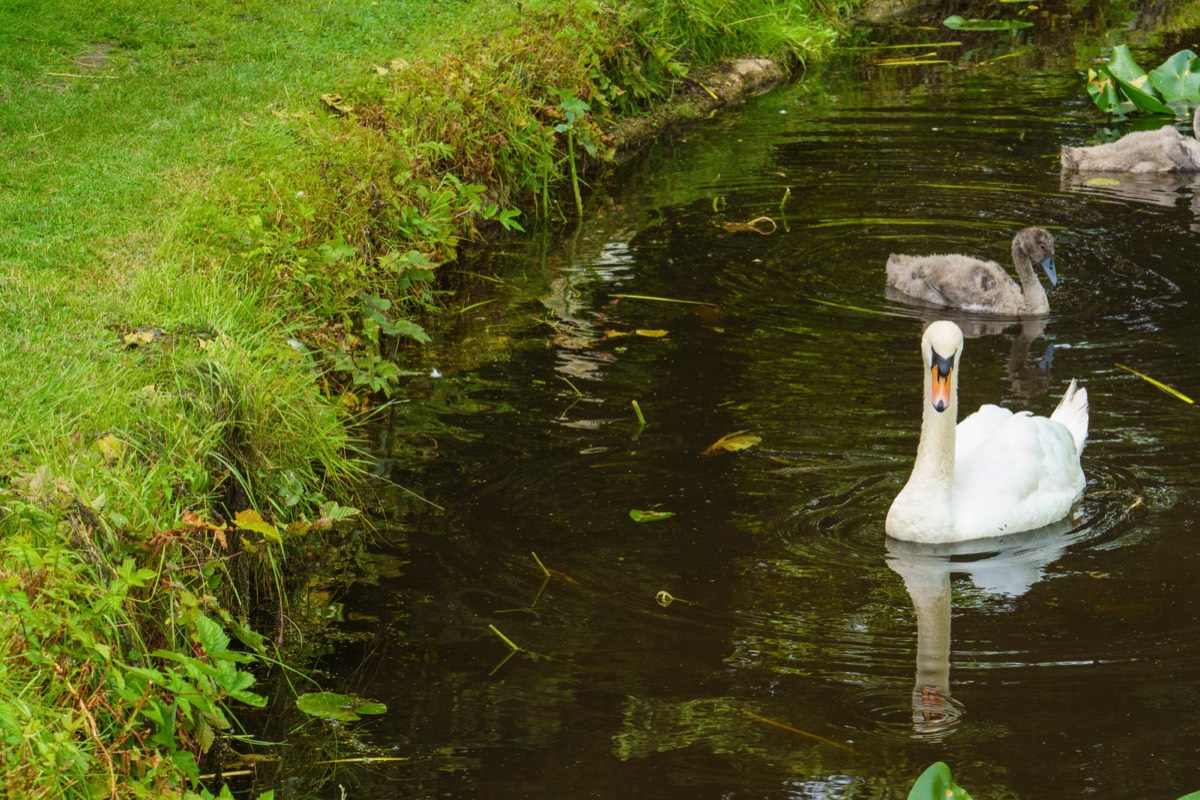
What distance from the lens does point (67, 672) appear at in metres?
4.19

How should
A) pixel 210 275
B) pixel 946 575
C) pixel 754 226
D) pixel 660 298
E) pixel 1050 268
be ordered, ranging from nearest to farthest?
pixel 946 575, pixel 210 275, pixel 660 298, pixel 1050 268, pixel 754 226

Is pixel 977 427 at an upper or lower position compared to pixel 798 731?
upper

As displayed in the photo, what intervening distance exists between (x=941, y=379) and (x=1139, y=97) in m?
8.32

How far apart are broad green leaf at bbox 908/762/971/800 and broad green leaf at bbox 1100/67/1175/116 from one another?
10595mm

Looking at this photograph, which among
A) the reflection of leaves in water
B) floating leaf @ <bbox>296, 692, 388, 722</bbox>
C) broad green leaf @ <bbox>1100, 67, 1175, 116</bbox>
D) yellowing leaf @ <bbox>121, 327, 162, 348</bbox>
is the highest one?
yellowing leaf @ <bbox>121, 327, 162, 348</bbox>

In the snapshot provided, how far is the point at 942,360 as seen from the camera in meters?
6.22

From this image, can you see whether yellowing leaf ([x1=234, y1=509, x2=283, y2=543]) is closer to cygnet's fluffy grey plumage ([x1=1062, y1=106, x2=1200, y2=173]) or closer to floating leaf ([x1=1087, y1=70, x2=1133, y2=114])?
cygnet's fluffy grey plumage ([x1=1062, y1=106, x2=1200, y2=173])

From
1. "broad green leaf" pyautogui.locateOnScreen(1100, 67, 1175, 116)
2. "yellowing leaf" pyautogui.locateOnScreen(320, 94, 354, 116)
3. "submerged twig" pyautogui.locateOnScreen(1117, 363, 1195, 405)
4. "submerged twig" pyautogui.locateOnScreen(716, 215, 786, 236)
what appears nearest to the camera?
"submerged twig" pyautogui.locateOnScreen(1117, 363, 1195, 405)

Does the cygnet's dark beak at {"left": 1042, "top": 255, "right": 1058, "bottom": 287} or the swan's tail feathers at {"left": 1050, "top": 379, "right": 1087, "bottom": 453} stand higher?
the cygnet's dark beak at {"left": 1042, "top": 255, "right": 1058, "bottom": 287}

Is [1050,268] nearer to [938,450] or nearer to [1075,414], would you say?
[1075,414]

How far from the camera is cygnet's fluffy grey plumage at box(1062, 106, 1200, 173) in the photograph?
37.9ft

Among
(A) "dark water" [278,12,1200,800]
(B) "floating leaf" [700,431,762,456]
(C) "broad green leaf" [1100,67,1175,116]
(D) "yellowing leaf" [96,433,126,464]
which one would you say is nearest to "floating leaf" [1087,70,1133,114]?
(C) "broad green leaf" [1100,67,1175,116]

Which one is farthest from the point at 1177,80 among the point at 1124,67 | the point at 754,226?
the point at 754,226

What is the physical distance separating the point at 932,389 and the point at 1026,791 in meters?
2.05
